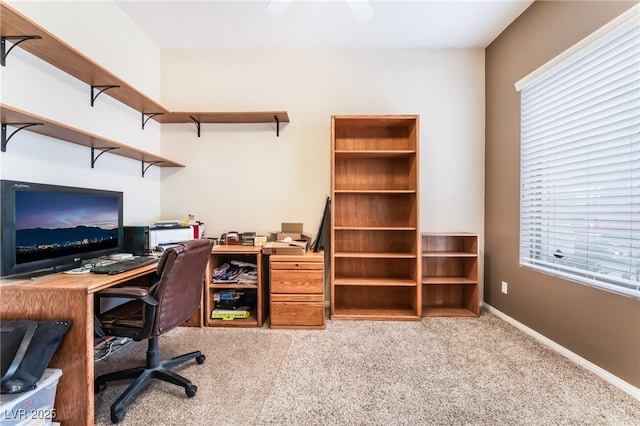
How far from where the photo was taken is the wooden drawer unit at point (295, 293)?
2.30 m

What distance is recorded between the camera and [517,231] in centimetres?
237

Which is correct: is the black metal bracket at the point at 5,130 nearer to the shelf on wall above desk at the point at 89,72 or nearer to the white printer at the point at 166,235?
the shelf on wall above desk at the point at 89,72

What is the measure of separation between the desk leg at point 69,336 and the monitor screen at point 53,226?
19 cm

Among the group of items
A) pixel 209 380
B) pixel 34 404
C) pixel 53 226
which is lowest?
pixel 209 380

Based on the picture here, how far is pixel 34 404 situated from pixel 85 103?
1953mm

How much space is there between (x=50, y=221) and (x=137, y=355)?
45.1 inches

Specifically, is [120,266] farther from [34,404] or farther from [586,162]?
[586,162]

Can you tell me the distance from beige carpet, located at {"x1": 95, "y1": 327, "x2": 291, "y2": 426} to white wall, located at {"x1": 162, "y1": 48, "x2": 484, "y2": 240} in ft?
3.80

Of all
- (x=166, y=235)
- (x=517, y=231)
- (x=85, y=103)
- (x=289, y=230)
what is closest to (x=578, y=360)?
(x=517, y=231)

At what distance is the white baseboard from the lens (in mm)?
1517

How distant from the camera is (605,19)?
5.38ft

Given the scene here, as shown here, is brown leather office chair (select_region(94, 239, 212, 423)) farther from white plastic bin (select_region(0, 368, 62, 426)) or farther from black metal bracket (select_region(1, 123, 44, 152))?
black metal bracket (select_region(1, 123, 44, 152))

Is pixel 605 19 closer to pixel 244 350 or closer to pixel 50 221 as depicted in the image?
pixel 244 350

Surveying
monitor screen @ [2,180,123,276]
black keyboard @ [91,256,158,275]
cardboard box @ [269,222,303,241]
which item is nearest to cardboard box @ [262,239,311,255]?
Answer: cardboard box @ [269,222,303,241]
